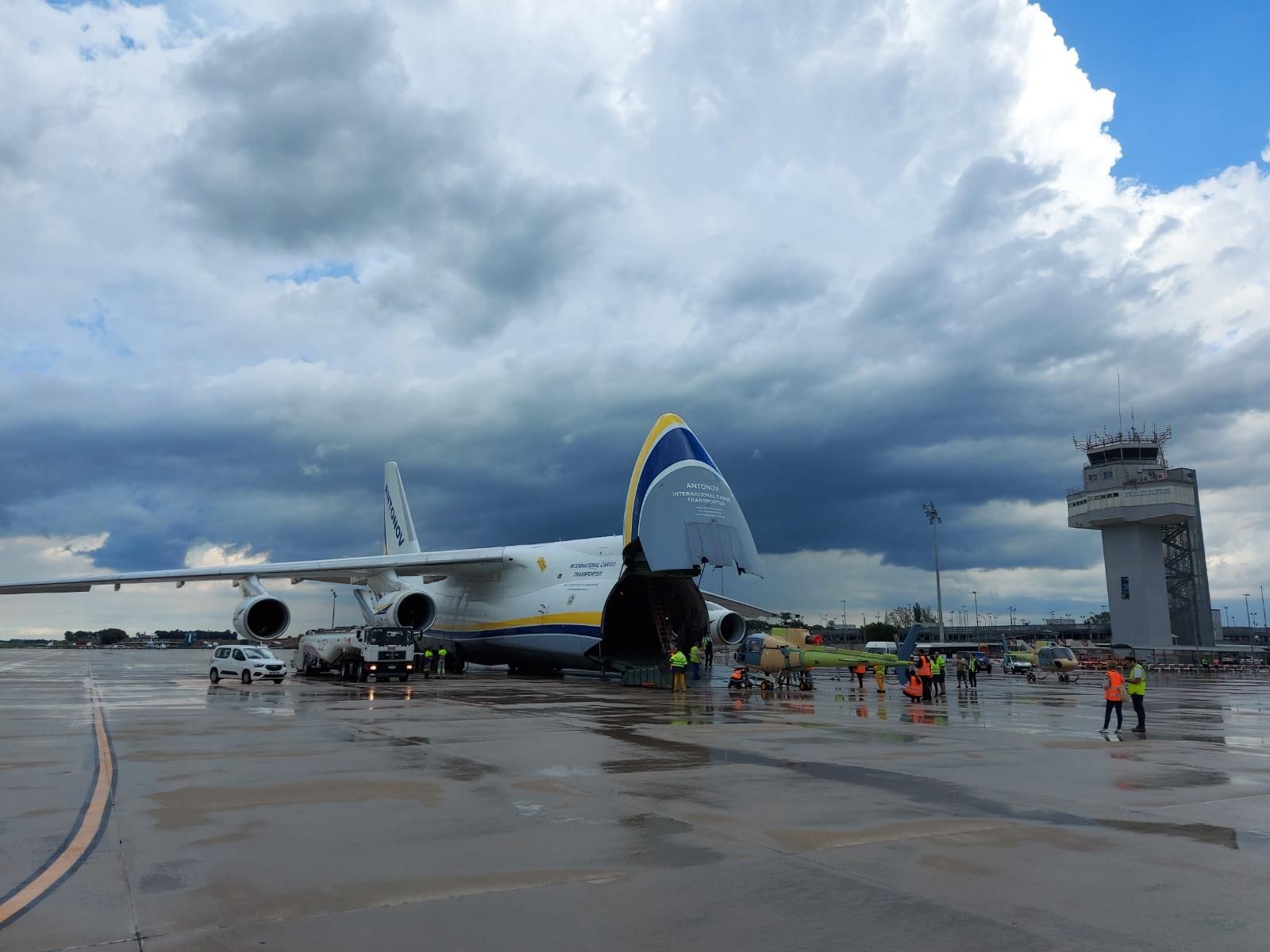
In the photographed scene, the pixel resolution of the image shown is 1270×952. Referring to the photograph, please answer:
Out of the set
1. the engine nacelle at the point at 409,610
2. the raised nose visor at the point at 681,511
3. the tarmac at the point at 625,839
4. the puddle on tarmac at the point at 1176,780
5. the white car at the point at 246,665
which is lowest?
the puddle on tarmac at the point at 1176,780

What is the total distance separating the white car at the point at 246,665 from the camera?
1139 inches

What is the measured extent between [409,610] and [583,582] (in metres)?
7.89

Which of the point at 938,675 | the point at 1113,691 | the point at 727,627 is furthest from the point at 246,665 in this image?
the point at 1113,691

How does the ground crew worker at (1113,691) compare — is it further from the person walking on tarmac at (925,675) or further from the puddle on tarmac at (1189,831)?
the puddle on tarmac at (1189,831)

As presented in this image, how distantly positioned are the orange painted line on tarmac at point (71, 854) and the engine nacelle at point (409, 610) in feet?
76.4

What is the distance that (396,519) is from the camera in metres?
45.9

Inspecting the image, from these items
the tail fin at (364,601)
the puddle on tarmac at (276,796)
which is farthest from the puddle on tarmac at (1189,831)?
the tail fin at (364,601)

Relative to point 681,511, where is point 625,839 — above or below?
below

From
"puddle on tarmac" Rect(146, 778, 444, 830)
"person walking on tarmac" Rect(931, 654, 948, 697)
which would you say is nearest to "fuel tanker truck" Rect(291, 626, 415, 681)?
"person walking on tarmac" Rect(931, 654, 948, 697)

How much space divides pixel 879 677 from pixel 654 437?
33.1 feet

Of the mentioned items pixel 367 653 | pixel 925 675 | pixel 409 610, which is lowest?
pixel 925 675

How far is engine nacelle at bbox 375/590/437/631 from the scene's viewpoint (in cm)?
3356

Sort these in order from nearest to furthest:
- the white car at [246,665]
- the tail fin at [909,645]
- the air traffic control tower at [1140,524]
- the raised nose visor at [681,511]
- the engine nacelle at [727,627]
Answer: the raised nose visor at [681,511] → the white car at [246,665] → the tail fin at [909,645] → the engine nacelle at [727,627] → the air traffic control tower at [1140,524]

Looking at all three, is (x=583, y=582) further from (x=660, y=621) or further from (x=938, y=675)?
(x=938, y=675)
